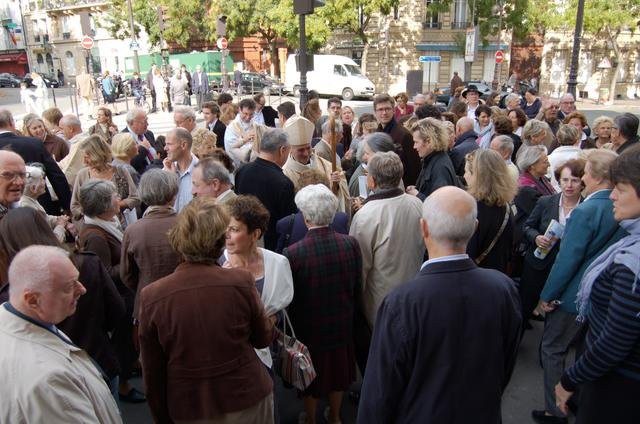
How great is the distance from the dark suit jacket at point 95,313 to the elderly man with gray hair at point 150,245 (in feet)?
0.65

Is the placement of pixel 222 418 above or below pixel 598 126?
below

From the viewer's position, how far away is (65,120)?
6.10 m

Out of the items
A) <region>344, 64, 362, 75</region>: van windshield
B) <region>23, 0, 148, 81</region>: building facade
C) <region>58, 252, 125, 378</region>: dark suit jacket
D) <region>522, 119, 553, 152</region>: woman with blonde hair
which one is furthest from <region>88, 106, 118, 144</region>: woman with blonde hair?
<region>23, 0, 148, 81</region>: building facade

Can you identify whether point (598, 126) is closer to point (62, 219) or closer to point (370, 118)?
point (370, 118)

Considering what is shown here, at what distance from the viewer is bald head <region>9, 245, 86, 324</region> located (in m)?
1.88

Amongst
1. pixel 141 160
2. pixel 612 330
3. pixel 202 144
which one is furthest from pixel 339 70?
pixel 612 330

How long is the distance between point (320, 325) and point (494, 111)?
5177 millimetres

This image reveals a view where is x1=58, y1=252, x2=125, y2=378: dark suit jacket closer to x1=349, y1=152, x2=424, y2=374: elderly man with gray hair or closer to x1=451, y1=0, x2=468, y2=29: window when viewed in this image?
x1=349, y1=152, x2=424, y2=374: elderly man with gray hair

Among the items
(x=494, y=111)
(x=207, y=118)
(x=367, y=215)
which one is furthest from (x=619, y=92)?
(x=367, y=215)

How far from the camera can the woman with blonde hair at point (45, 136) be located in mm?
5770

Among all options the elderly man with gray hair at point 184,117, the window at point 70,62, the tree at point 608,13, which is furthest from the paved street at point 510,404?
the window at point 70,62

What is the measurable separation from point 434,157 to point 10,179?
349cm

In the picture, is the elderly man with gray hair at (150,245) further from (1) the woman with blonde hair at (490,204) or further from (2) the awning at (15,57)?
(2) the awning at (15,57)

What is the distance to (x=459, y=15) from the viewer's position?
3522 centimetres
